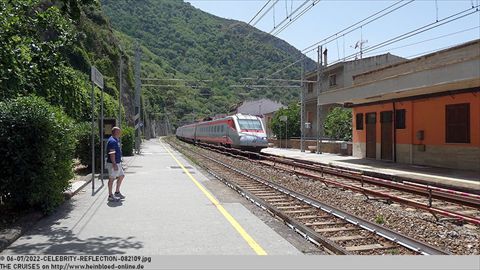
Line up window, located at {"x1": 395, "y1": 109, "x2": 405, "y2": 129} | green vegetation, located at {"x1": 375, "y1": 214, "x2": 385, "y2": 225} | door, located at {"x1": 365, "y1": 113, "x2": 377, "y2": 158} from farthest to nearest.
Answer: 1. door, located at {"x1": 365, "y1": 113, "x2": 377, "y2": 158}
2. window, located at {"x1": 395, "y1": 109, "x2": 405, "y2": 129}
3. green vegetation, located at {"x1": 375, "y1": 214, "x2": 385, "y2": 225}

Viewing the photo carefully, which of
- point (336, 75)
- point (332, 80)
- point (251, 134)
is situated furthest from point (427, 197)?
point (332, 80)

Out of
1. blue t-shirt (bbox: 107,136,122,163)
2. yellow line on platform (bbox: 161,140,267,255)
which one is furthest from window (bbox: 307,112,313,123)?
blue t-shirt (bbox: 107,136,122,163)

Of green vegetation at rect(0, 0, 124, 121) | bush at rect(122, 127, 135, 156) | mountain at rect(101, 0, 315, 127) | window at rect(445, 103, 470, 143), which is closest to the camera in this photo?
green vegetation at rect(0, 0, 124, 121)

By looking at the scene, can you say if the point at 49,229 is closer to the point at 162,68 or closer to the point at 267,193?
the point at 267,193

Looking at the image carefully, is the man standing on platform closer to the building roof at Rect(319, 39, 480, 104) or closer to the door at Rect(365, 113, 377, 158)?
the building roof at Rect(319, 39, 480, 104)

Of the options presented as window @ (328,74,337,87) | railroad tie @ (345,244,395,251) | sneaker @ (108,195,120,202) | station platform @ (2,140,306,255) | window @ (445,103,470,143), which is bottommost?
railroad tie @ (345,244,395,251)

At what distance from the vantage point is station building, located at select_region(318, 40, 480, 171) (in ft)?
55.1

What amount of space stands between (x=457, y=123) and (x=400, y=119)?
3834 millimetres

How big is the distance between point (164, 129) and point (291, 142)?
106181mm

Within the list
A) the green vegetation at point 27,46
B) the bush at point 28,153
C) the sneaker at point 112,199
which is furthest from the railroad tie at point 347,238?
the green vegetation at point 27,46

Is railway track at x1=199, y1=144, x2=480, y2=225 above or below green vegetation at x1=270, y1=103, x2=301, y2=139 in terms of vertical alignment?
below

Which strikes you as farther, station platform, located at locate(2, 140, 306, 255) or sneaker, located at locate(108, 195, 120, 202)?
sneaker, located at locate(108, 195, 120, 202)

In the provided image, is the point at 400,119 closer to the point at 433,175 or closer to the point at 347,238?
the point at 433,175

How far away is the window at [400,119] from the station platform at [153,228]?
40.6 feet
